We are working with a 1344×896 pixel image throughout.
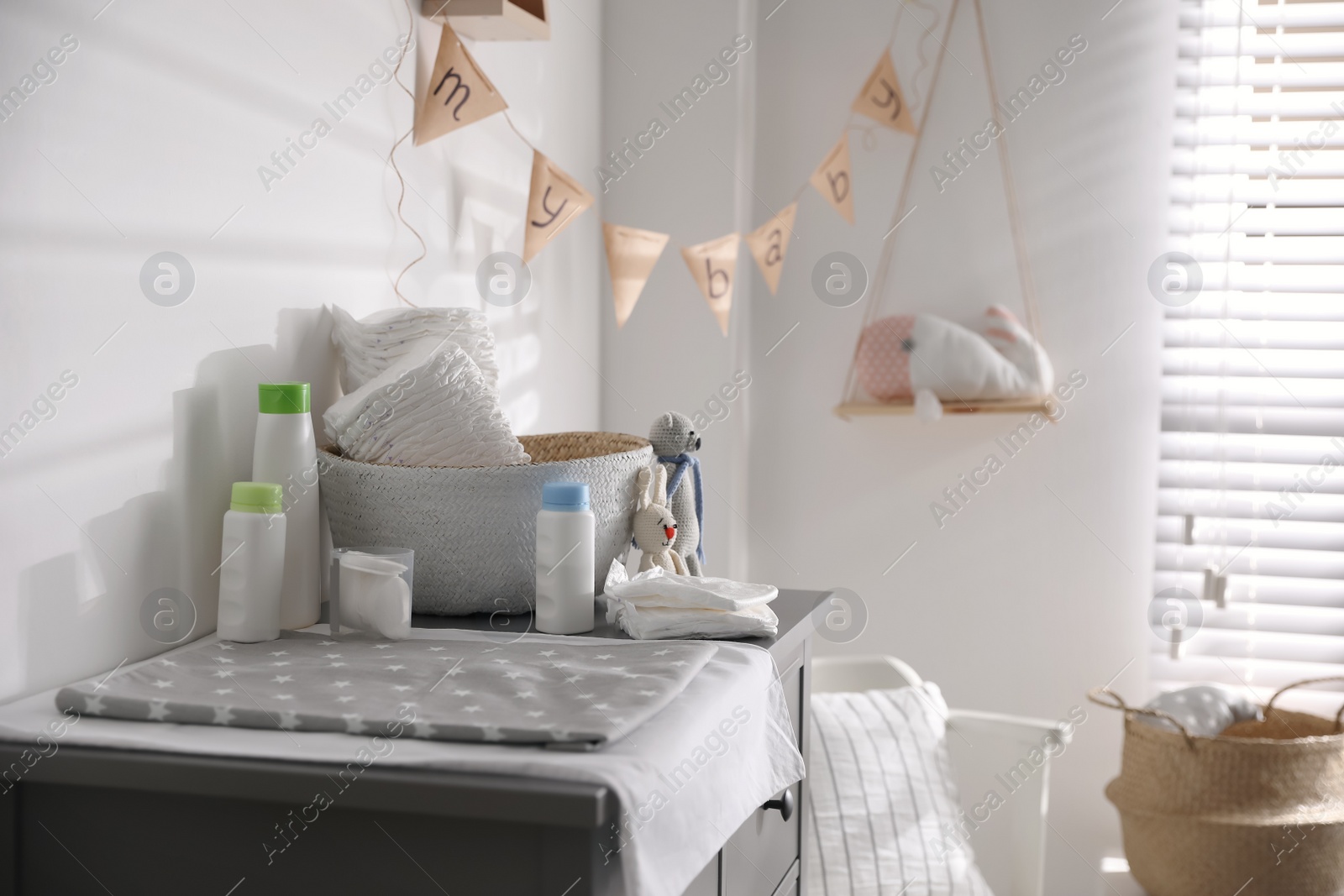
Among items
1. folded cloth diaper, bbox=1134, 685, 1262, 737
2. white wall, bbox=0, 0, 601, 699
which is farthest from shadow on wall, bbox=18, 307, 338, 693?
folded cloth diaper, bbox=1134, 685, 1262, 737

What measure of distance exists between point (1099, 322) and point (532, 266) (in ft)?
3.91

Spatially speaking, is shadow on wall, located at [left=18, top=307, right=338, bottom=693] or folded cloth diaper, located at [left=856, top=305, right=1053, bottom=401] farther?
folded cloth diaper, located at [left=856, top=305, right=1053, bottom=401]

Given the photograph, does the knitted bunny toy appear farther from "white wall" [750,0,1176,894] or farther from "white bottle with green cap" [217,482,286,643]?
"white wall" [750,0,1176,894]

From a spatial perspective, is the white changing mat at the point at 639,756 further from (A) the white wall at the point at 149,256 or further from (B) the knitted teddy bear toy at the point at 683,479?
(B) the knitted teddy bear toy at the point at 683,479

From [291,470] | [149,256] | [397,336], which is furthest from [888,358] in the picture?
[149,256]

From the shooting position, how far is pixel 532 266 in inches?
73.6

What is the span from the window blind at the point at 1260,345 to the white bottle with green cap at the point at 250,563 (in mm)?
1886

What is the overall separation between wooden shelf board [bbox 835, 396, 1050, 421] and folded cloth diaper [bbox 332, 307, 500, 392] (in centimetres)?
119

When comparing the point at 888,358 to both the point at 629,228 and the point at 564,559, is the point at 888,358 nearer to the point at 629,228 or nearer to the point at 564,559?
the point at 629,228

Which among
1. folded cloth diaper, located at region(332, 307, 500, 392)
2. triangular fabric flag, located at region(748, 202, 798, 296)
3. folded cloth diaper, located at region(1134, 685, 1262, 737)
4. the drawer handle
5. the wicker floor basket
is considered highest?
triangular fabric flag, located at region(748, 202, 798, 296)

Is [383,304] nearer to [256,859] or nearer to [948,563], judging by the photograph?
[256,859]

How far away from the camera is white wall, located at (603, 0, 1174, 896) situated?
2223 millimetres

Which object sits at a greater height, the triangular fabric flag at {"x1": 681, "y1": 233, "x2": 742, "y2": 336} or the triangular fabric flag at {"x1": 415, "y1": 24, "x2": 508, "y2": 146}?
the triangular fabric flag at {"x1": 415, "y1": 24, "x2": 508, "y2": 146}

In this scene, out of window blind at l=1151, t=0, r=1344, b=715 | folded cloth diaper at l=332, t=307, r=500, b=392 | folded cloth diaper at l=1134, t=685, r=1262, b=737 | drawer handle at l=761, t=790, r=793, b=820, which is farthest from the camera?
window blind at l=1151, t=0, r=1344, b=715
